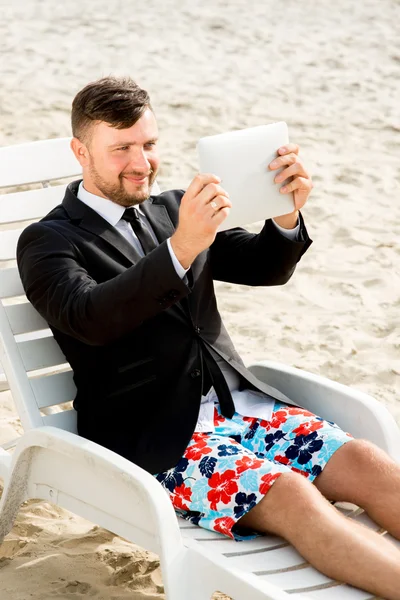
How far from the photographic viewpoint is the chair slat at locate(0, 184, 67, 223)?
3.63 meters

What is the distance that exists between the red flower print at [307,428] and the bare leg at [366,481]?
13cm

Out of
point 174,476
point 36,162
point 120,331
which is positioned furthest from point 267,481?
point 36,162

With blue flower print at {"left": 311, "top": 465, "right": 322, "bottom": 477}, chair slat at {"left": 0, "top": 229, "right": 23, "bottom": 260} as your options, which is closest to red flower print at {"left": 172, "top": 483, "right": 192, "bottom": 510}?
blue flower print at {"left": 311, "top": 465, "right": 322, "bottom": 477}

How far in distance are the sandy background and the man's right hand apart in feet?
3.77

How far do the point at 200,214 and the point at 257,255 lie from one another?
2.29 ft

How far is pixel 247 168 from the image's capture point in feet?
8.84

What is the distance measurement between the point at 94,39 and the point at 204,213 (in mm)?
8552

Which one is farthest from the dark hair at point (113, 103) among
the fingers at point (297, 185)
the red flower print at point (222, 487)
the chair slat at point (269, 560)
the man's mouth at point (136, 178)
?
the chair slat at point (269, 560)

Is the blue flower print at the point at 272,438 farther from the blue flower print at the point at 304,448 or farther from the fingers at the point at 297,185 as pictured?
the fingers at the point at 297,185

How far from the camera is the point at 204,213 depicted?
2469mm

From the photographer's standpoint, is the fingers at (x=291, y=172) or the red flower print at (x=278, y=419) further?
the red flower print at (x=278, y=419)

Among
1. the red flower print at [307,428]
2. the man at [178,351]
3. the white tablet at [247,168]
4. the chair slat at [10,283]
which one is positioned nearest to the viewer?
the man at [178,351]

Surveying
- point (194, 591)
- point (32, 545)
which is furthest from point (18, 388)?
point (194, 591)

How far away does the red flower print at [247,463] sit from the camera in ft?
8.59
